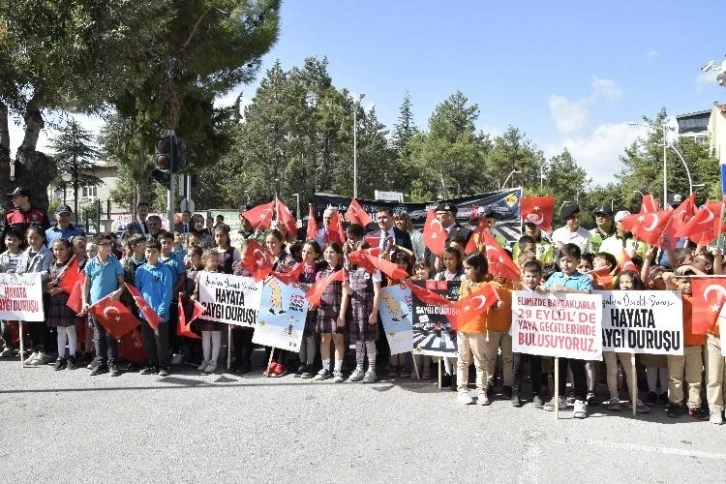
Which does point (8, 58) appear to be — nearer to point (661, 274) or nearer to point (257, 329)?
point (257, 329)

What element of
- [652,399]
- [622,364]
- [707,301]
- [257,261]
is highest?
[257,261]

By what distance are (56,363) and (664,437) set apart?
6943mm

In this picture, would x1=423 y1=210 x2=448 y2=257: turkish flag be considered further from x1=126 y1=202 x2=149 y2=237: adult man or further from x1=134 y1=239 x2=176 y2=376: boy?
x1=126 y1=202 x2=149 y2=237: adult man

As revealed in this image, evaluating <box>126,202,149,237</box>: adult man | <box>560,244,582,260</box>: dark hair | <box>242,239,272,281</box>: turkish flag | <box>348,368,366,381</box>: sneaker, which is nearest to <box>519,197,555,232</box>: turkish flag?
<box>560,244,582,260</box>: dark hair

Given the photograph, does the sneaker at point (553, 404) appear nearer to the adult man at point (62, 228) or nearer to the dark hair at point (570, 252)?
the dark hair at point (570, 252)

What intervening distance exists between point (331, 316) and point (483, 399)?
203 centimetres

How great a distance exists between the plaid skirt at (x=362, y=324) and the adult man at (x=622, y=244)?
3081 millimetres

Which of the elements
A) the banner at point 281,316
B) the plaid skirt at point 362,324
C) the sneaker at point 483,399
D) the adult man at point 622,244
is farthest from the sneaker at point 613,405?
the banner at point 281,316

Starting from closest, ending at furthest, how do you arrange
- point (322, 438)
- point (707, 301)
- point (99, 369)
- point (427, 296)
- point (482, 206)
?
point (322, 438)
point (707, 301)
point (427, 296)
point (99, 369)
point (482, 206)

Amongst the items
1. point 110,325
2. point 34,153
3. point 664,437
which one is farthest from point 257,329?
point 34,153

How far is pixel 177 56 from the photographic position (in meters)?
20.4

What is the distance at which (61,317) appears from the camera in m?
8.05

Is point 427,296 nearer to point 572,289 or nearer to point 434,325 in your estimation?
point 434,325

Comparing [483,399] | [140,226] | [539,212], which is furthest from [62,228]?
[539,212]
